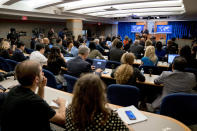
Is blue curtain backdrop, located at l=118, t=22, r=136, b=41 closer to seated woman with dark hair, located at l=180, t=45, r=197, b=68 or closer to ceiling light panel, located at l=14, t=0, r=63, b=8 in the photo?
ceiling light panel, located at l=14, t=0, r=63, b=8

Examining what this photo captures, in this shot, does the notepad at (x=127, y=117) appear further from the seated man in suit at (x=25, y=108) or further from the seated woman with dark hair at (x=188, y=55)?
the seated woman with dark hair at (x=188, y=55)

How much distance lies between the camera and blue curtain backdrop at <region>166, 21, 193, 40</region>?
13.3 metres

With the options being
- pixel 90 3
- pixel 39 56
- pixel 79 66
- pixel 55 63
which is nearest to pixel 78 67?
pixel 79 66

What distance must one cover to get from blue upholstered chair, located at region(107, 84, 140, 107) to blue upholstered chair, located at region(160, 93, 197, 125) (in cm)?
40

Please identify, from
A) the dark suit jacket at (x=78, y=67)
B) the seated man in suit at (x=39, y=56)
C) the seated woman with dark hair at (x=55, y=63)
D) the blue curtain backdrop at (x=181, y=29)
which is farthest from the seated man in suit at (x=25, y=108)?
the blue curtain backdrop at (x=181, y=29)

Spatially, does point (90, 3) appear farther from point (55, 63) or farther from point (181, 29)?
point (181, 29)

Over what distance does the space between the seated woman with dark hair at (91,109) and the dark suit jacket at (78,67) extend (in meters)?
1.89

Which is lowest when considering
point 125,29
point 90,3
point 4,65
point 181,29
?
point 4,65

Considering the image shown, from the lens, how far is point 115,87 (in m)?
2.21

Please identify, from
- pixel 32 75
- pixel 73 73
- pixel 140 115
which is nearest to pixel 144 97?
pixel 73 73

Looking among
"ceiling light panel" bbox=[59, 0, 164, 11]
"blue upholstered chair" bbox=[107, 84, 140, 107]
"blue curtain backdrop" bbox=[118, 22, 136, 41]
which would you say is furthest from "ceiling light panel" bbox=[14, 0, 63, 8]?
"blue curtain backdrop" bbox=[118, 22, 136, 41]

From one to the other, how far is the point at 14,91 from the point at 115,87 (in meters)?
1.30

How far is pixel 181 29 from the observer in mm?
13695

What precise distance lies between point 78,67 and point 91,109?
2.00m
